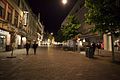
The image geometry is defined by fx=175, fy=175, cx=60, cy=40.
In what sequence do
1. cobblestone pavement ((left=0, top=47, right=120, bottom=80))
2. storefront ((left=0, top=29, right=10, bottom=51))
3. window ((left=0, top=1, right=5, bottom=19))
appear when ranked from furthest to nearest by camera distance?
storefront ((left=0, top=29, right=10, bottom=51)) < window ((left=0, top=1, right=5, bottom=19)) < cobblestone pavement ((left=0, top=47, right=120, bottom=80))

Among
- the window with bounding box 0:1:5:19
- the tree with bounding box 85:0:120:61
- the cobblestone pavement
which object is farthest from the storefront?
the tree with bounding box 85:0:120:61

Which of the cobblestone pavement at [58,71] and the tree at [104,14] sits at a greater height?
the tree at [104,14]

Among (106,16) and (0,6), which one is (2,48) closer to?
(0,6)

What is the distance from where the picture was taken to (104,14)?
1603 cm

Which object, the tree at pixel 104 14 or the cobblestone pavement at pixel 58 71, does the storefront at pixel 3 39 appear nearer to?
the cobblestone pavement at pixel 58 71

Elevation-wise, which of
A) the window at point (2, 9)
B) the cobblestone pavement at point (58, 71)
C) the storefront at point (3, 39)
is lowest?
the cobblestone pavement at point (58, 71)

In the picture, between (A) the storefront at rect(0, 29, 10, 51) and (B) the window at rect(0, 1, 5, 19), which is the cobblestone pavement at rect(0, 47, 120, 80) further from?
(B) the window at rect(0, 1, 5, 19)

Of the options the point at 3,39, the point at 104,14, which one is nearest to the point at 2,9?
the point at 3,39

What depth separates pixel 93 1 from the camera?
1664cm

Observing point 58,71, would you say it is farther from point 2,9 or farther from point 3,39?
point 3,39

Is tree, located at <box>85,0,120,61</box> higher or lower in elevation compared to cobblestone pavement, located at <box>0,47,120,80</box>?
higher

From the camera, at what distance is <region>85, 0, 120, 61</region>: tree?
15.4 m

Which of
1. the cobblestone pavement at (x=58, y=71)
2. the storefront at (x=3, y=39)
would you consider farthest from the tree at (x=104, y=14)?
the storefront at (x=3, y=39)

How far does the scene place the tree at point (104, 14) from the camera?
1537 cm
